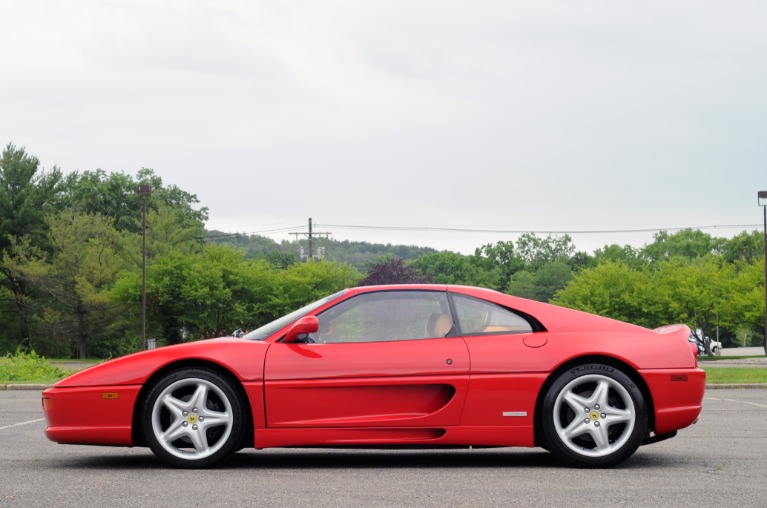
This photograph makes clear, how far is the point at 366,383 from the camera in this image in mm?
7121

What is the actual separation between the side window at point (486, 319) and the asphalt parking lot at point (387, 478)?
3.18 ft

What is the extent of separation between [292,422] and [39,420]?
5.98m

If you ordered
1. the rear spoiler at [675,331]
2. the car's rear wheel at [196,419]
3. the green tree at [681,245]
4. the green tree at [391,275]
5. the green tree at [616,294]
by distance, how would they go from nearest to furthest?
the car's rear wheel at [196,419] < the rear spoiler at [675,331] < the green tree at [616,294] < the green tree at [391,275] < the green tree at [681,245]

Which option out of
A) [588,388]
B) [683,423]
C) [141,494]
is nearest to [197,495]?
[141,494]

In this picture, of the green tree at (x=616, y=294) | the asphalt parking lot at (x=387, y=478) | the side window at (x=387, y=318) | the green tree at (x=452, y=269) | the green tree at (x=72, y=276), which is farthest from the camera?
the green tree at (x=452, y=269)

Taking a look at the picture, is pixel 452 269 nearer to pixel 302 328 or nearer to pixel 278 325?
pixel 278 325

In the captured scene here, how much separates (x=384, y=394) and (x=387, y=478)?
66cm

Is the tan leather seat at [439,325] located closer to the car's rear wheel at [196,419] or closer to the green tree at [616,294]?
the car's rear wheel at [196,419]

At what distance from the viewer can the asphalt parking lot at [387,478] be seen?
5.80 meters

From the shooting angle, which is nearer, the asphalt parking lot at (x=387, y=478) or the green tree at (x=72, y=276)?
the asphalt parking lot at (x=387, y=478)

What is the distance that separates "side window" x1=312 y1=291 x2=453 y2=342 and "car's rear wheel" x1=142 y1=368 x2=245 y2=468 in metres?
0.79

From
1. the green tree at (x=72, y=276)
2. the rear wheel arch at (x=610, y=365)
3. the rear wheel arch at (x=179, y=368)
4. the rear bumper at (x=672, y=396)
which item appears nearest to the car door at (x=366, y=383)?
the rear wheel arch at (x=179, y=368)

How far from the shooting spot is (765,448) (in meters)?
8.55

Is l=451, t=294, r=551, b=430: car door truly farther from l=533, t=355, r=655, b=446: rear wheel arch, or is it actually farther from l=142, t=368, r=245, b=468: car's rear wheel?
l=142, t=368, r=245, b=468: car's rear wheel
